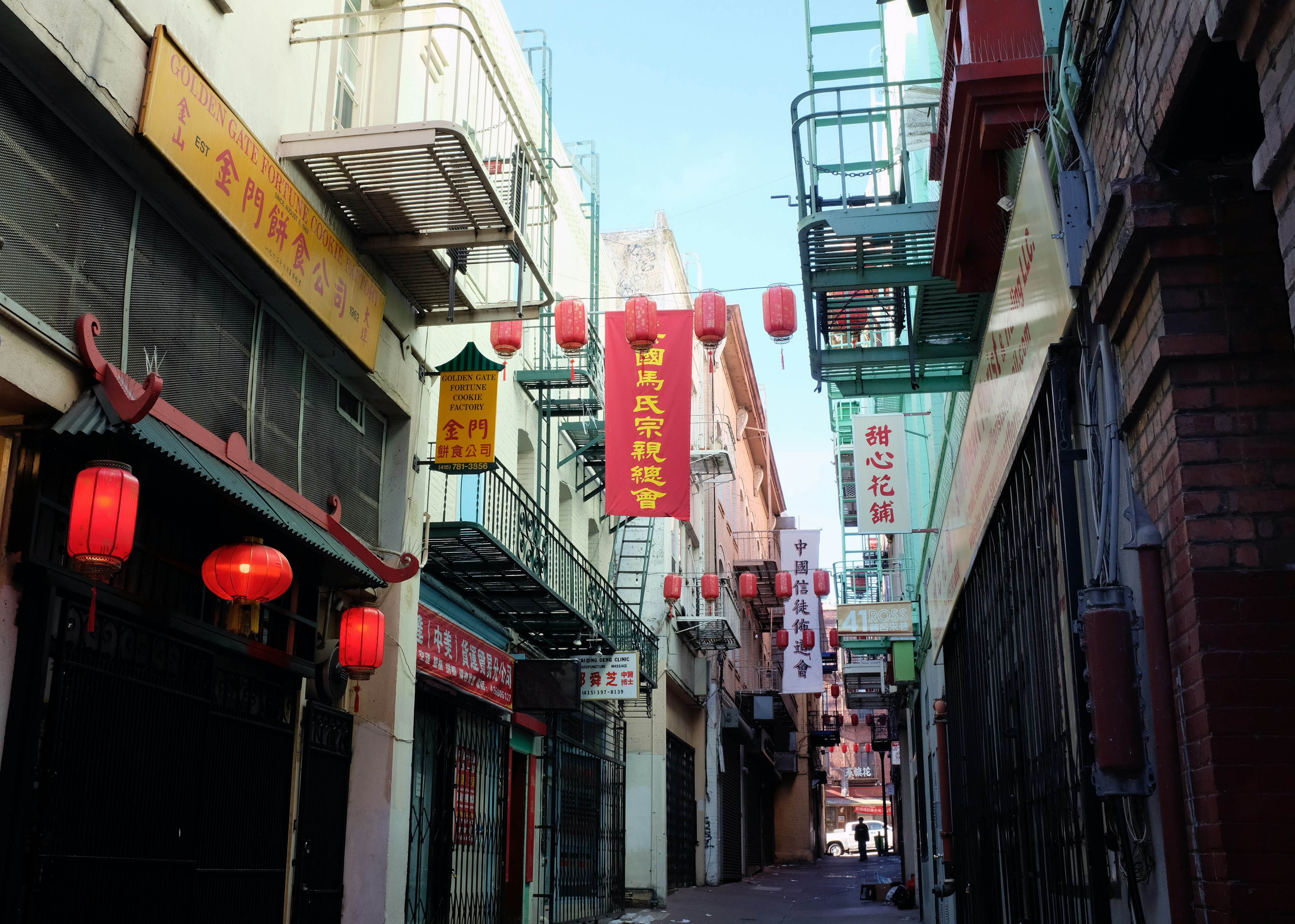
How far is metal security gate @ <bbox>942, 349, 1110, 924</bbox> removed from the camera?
4562 millimetres

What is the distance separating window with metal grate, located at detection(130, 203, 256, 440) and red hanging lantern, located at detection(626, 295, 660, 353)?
7.25 m

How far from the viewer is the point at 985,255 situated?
24.9 ft

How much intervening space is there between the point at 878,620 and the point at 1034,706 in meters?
15.2

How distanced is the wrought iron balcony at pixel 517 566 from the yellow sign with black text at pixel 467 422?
0.70 meters

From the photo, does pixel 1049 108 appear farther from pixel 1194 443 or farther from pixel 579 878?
pixel 579 878

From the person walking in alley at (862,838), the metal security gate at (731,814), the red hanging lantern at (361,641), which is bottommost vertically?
the person walking in alley at (862,838)

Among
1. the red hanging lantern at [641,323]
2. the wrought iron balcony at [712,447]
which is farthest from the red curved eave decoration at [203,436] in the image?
the wrought iron balcony at [712,447]

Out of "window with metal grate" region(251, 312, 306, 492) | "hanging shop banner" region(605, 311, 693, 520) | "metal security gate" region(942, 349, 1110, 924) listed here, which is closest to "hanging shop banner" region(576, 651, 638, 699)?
"hanging shop banner" region(605, 311, 693, 520)

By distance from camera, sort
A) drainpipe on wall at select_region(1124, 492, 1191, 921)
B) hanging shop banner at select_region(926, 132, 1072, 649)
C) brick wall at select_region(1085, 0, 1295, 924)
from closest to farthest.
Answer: brick wall at select_region(1085, 0, 1295, 924) < drainpipe on wall at select_region(1124, 492, 1191, 921) < hanging shop banner at select_region(926, 132, 1072, 649)

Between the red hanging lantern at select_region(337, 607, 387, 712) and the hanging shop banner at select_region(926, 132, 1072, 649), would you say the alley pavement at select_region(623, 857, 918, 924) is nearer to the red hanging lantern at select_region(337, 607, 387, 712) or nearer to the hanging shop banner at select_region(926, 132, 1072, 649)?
the red hanging lantern at select_region(337, 607, 387, 712)

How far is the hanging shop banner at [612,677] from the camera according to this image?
17938 mm

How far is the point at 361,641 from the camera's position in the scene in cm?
964

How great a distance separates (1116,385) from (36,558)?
5568 millimetres

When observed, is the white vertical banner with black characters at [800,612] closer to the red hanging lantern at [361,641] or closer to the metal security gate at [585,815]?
the metal security gate at [585,815]
